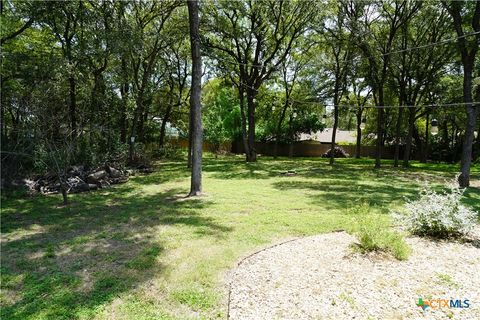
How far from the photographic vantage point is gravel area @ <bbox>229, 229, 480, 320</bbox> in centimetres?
285

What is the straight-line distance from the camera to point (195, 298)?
10.3 feet

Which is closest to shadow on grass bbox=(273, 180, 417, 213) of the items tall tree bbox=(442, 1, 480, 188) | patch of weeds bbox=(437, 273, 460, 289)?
tall tree bbox=(442, 1, 480, 188)

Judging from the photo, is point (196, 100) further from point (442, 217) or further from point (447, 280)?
point (447, 280)

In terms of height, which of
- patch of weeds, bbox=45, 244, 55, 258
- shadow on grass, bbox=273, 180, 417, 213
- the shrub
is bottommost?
patch of weeds, bbox=45, 244, 55, 258

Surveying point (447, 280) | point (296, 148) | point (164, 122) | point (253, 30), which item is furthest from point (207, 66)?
point (447, 280)

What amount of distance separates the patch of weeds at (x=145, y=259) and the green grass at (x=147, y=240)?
13mm

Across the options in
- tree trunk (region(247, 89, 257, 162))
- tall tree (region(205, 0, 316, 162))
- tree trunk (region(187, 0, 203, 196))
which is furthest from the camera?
tree trunk (region(247, 89, 257, 162))

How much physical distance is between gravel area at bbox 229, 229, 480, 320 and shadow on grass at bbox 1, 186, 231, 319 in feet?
3.86

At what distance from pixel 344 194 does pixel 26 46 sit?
13.5 meters

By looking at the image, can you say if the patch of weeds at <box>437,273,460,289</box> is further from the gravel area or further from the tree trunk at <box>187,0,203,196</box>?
the tree trunk at <box>187,0,203,196</box>

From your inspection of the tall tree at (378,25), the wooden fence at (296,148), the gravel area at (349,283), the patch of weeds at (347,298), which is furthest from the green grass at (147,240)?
the wooden fence at (296,148)

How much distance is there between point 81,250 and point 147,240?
2.90 feet

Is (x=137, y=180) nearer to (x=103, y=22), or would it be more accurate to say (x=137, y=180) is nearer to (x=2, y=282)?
(x=103, y=22)

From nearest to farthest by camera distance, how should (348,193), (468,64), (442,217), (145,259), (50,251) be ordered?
(145,259)
(50,251)
(442,217)
(348,193)
(468,64)
